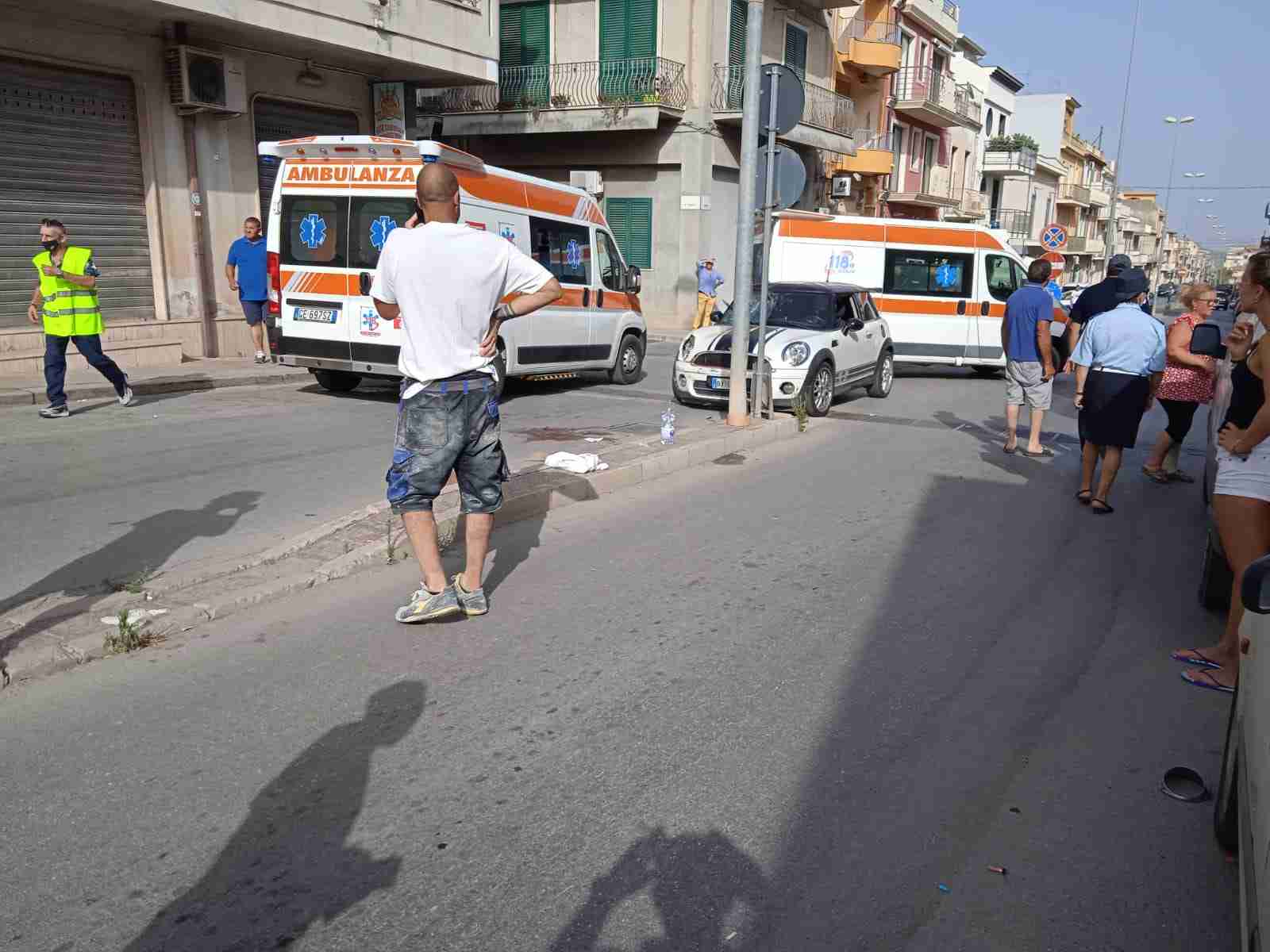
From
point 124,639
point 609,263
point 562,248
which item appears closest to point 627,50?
point 609,263

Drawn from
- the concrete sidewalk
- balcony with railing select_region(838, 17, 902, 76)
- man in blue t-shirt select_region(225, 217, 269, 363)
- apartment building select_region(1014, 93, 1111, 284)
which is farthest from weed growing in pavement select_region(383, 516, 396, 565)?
apartment building select_region(1014, 93, 1111, 284)

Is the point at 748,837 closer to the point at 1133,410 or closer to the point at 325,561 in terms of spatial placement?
the point at 325,561

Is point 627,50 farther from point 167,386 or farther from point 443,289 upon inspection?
point 443,289

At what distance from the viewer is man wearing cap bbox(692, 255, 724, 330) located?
74.9ft

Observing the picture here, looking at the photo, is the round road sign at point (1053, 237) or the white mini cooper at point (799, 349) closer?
the white mini cooper at point (799, 349)

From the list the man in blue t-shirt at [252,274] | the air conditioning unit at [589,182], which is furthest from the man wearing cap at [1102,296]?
the man in blue t-shirt at [252,274]

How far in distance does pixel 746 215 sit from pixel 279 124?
10014mm

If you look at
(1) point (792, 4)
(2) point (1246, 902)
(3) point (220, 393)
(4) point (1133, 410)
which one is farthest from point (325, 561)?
(1) point (792, 4)

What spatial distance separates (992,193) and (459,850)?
57.0 metres

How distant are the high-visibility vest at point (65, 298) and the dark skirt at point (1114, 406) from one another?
9105mm

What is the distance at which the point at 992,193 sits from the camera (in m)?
54.1

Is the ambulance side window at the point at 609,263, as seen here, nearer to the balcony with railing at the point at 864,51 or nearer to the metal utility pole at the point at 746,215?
the metal utility pole at the point at 746,215

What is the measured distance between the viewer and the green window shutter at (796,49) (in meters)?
28.8

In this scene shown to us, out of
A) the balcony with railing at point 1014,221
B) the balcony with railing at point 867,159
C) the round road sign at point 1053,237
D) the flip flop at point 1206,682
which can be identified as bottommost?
the flip flop at point 1206,682
